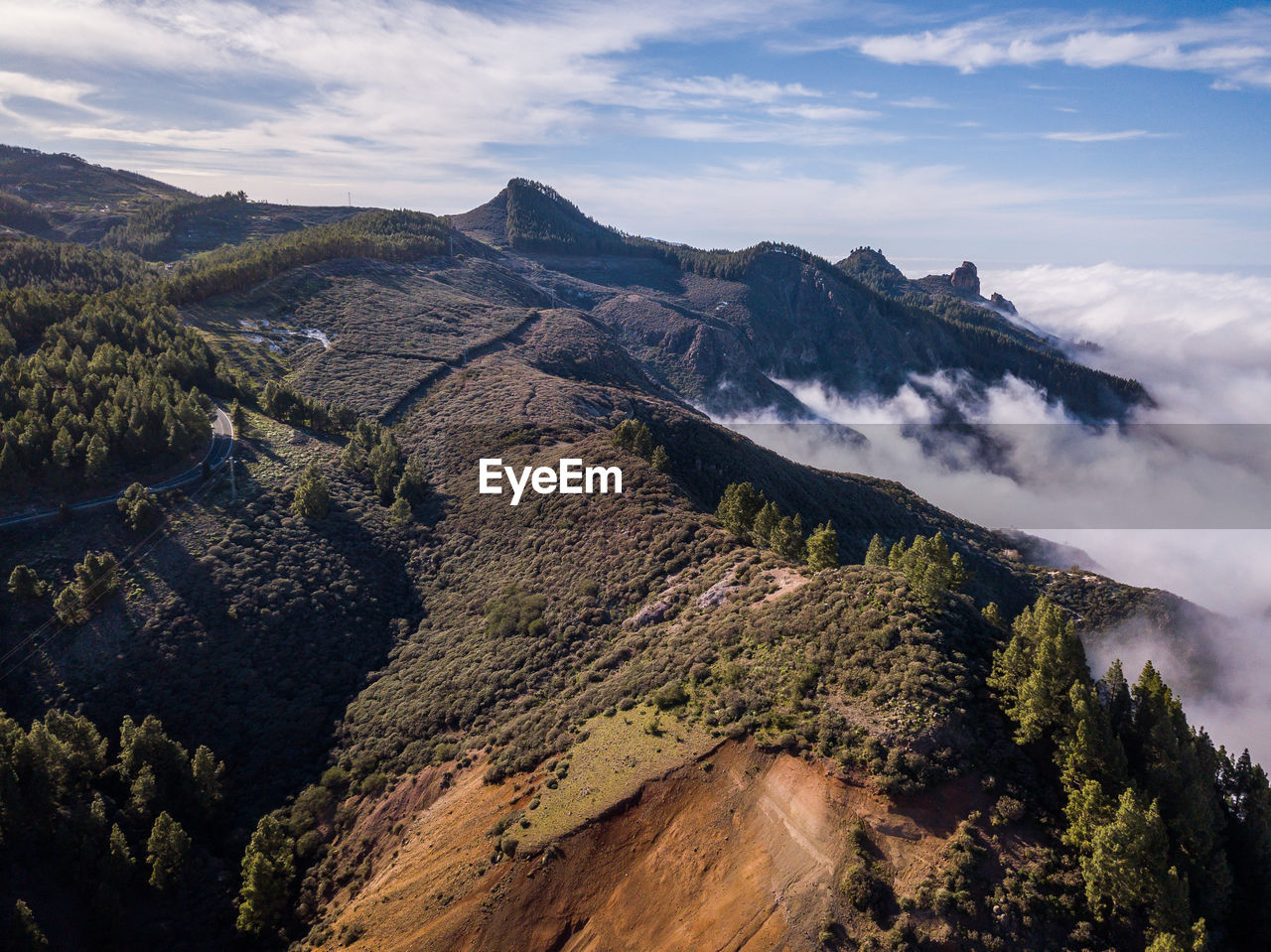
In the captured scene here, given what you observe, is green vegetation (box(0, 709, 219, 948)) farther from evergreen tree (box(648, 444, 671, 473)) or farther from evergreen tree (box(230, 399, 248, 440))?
evergreen tree (box(230, 399, 248, 440))

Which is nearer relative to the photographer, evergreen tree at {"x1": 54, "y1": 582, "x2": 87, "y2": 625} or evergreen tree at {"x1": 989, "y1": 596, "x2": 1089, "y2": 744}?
evergreen tree at {"x1": 989, "y1": 596, "x2": 1089, "y2": 744}

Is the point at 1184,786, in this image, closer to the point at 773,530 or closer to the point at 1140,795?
the point at 1140,795

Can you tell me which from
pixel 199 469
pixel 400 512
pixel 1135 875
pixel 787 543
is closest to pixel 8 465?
pixel 199 469

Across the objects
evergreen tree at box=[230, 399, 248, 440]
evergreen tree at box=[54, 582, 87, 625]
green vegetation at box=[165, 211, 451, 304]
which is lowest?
evergreen tree at box=[54, 582, 87, 625]

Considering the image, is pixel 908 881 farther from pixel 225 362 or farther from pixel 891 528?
pixel 225 362

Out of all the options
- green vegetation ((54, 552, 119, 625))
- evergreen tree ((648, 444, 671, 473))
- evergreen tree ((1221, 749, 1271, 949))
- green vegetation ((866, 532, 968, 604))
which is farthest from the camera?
evergreen tree ((648, 444, 671, 473))

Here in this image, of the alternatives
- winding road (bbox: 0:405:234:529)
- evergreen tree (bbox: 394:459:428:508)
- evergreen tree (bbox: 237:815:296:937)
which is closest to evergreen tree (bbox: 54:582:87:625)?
winding road (bbox: 0:405:234:529)

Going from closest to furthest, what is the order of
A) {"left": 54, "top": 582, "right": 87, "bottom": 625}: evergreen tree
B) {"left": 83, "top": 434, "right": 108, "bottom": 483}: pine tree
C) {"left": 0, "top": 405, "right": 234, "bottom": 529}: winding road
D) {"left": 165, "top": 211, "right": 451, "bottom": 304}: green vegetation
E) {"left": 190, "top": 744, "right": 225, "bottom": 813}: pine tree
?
1. {"left": 190, "top": 744, "right": 225, "bottom": 813}: pine tree
2. {"left": 54, "top": 582, "right": 87, "bottom": 625}: evergreen tree
3. {"left": 0, "top": 405, "right": 234, "bottom": 529}: winding road
4. {"left": 83, "top": 434, "right": 108, "bottom": 483}: pine tree
5. {"left": 165, "top": 211, "right": 451, "bottom": 304}: green vegetation
